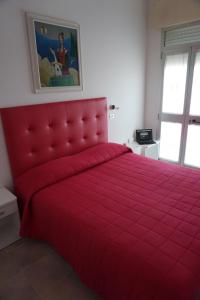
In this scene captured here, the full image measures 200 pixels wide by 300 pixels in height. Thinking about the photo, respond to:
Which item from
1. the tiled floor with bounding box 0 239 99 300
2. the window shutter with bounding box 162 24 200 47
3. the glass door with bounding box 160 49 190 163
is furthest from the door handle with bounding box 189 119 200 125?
the tiled floor with bounding box 0 239 99 300

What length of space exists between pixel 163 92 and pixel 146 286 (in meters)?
2.96

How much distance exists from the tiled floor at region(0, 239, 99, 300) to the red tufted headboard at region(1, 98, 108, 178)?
738mm

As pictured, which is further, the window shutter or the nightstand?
the nightstand

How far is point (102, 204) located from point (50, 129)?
3.51 feet

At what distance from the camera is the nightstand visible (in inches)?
128

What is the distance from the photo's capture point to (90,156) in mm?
2373

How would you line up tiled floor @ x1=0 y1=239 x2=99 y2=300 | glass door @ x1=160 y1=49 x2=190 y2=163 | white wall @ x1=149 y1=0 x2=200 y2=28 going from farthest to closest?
glass door @ x1=160 y1=49 x2=190 y2=163 → white wall @ x1=149 y1=0 x2=200 y2=28 → tiled floor @ x1=0 y1=239 x2=99 y2=300

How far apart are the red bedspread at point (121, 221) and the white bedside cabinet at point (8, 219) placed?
0.39 ft

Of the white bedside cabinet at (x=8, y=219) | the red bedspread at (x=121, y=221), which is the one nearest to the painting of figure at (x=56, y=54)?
the red bedspread at (x=121, y=221)

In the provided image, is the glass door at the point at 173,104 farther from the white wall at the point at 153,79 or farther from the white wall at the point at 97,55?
the white wall at the point at 97,55

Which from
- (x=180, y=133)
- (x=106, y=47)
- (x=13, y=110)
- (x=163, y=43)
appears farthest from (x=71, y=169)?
(x=163, y=43)

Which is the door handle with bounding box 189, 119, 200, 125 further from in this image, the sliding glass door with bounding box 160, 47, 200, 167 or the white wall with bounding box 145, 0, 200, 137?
the white wall with bounding box 145, 0, 200, 137

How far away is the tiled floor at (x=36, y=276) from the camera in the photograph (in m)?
1.51

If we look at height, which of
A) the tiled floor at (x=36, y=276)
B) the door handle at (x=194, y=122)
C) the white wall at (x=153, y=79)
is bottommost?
the tiled floor at (x=36, y=276)
